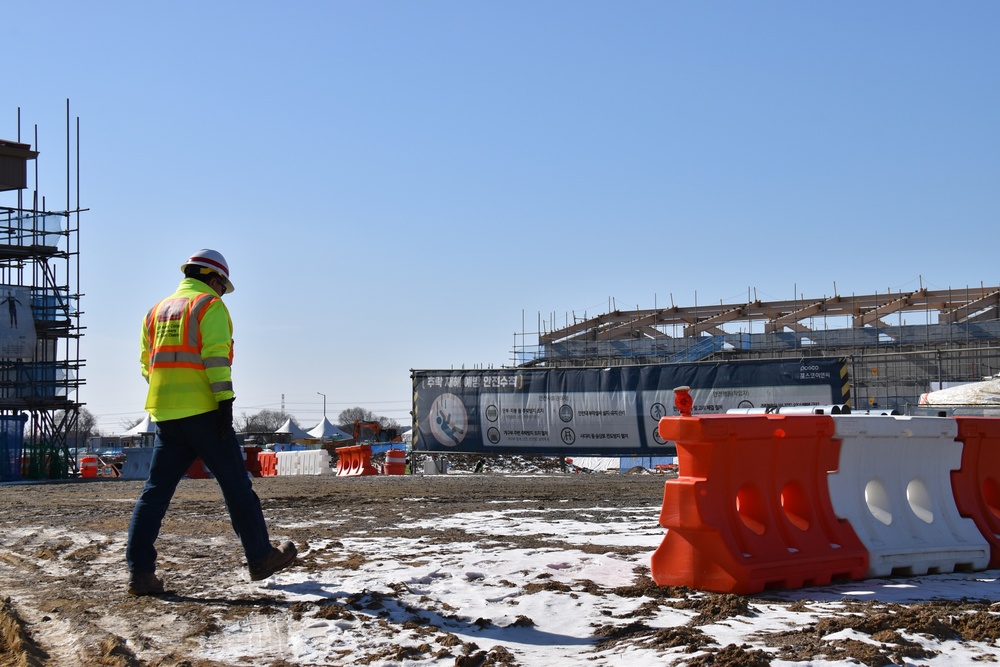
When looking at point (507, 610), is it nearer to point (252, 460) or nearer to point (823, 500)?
point (823, 500)

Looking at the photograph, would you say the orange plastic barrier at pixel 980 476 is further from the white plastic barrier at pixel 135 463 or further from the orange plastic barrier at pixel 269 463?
the white plastic barrier at pixel 135 463

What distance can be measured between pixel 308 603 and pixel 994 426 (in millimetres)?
4747

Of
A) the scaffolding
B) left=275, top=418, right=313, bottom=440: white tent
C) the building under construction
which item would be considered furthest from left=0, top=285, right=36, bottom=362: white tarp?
left=275, top=418, right=313, bottom=440: white tent

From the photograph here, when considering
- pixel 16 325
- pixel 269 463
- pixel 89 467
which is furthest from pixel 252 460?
pixel 16 325

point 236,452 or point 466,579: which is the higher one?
point 236,452

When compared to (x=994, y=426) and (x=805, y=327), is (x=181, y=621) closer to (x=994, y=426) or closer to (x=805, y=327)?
(x=994, y=426)

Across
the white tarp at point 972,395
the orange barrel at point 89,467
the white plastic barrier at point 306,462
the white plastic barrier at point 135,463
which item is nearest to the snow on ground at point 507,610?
the white tarp at point 972,395

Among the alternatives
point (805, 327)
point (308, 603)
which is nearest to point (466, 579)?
point (308, 603)

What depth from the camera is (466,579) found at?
5.73m

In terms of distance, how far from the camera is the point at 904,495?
6.61m

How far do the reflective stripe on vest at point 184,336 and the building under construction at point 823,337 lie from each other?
116 ft

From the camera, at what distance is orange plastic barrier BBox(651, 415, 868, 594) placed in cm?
550

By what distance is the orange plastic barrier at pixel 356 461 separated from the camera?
26641 mm

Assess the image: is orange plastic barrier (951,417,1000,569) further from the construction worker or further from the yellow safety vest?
Result: the yellow safety vest
